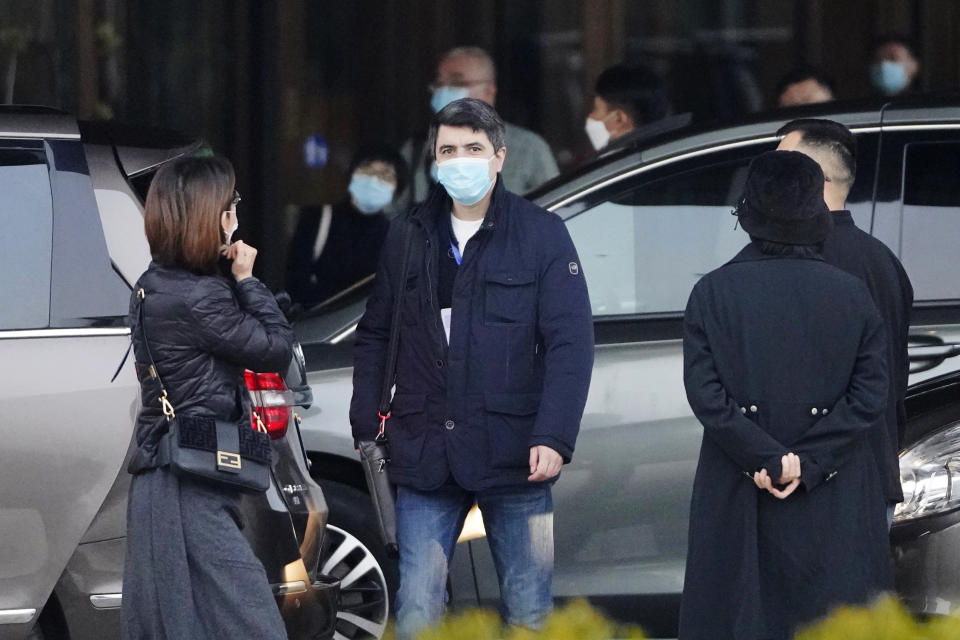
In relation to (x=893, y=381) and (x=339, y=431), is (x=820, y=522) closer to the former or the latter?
(x=893, y=381)

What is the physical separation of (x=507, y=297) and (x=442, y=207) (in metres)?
0.35

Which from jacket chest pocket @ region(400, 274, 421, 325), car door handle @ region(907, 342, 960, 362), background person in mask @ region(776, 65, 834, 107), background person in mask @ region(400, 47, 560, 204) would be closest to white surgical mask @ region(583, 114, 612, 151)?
background person in mask @ region(400, 47, 560, 204)

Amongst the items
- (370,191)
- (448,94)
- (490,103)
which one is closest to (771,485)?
(370,191)

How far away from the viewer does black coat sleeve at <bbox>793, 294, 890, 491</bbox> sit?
14.0 feet

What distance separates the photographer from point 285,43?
11094 mm

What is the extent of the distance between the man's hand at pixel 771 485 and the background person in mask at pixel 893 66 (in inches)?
209

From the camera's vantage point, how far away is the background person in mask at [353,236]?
26.3 feet

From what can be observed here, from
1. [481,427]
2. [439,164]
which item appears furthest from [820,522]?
[439,164]

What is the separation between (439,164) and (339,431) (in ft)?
4.25

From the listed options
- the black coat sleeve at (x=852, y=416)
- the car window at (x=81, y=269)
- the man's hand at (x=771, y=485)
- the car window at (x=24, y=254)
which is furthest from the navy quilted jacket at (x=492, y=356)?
the car window at (x=24, y=254)

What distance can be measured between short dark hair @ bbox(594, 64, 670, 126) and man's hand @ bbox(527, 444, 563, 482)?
3.32 m

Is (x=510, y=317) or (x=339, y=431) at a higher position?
(x=510, y=317)

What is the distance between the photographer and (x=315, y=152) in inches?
439

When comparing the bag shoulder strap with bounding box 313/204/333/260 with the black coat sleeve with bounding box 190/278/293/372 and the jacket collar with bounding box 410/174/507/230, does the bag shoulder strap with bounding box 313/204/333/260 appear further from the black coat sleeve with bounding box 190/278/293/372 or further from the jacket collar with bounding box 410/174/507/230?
the black coat sleeve with bounding box 190/278/293/372
